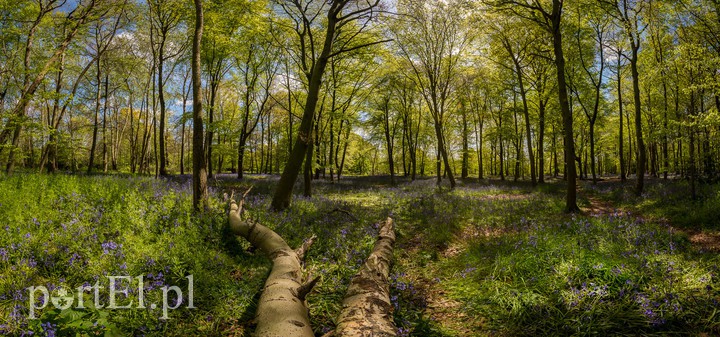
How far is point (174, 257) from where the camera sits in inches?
163

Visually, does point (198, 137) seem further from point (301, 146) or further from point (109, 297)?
point (109, 297)

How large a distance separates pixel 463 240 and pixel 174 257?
630 centimetres

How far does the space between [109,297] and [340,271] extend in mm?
3097

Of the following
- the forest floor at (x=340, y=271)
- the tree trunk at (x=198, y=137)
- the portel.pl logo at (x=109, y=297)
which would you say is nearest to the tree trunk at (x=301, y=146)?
the forest floor at (x=340, y=271)

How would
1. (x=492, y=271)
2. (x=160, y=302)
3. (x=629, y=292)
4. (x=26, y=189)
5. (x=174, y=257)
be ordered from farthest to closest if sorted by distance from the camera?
(x=26, y=189)
(x=492, y=271)
(x=174, y=257)
(x=629, y=292)
(x=160, y=302)

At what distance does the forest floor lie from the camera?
3328 mm

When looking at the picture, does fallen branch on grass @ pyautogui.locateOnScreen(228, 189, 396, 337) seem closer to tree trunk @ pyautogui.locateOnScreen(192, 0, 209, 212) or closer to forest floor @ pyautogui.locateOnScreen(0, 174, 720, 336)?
forest floor @ pyautogui.locateOnScreen(0, 174, 720, 336)

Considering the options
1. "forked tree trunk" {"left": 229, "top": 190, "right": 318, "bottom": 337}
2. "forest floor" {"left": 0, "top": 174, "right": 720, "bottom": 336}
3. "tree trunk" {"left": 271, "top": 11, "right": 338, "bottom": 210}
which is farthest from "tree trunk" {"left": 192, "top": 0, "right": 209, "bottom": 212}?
"tree trunk" {"left": 271, "top": 11, "right": 338, "bottom": 210}

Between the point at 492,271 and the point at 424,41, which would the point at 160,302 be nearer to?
the point at 492,271

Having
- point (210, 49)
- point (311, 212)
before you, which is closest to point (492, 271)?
point (311, 212)

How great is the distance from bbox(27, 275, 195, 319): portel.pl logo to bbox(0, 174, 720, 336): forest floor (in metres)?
0.08

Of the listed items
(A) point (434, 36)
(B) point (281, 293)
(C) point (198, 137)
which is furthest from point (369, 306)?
(A) point (434, 36)

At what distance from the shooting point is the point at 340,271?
525 cm

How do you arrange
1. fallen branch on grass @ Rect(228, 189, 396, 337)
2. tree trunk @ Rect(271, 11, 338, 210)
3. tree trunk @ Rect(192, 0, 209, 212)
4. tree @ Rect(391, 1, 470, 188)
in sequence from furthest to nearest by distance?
tree @ Rect(391, 1, 470, 188), tree trunk @ Rect(271, 11, 338, 210), tree trunk @ Rect(192, 0, 209, 212), fallen branch on grass @ Rect(228, 189, 396, 337)
